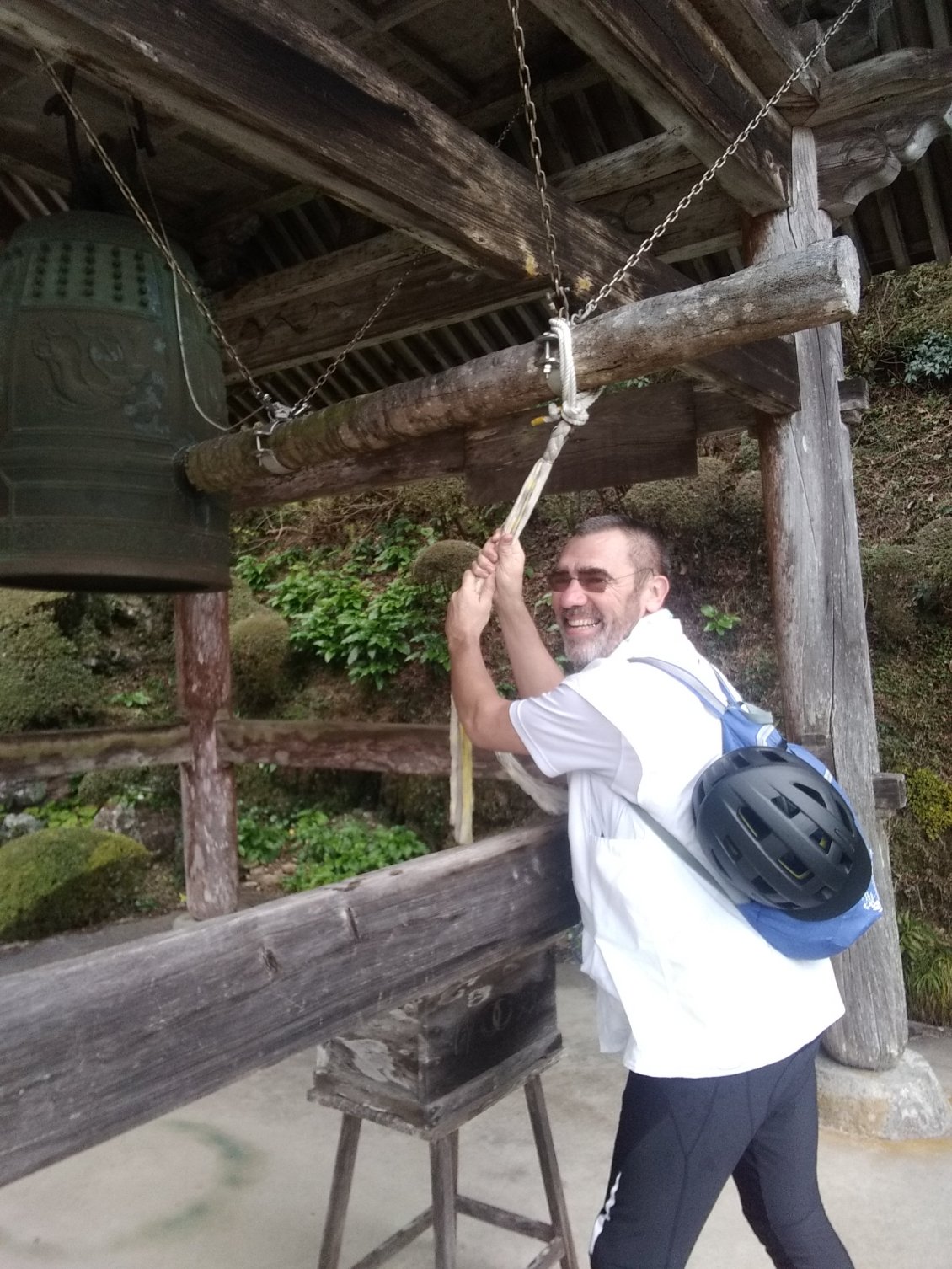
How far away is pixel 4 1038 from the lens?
929mm

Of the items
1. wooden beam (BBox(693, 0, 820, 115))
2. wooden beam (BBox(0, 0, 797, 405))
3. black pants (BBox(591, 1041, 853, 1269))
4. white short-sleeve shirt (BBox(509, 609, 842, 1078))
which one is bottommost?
black pants (BBox(591, 1041, 853, 1269))

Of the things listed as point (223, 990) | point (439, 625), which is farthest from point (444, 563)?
point (223, 990)

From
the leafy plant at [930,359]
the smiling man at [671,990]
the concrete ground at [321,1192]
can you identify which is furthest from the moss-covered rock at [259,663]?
the smiling man at [671,990]

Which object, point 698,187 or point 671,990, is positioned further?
point 698,187

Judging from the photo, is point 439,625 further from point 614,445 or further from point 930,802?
point 930,802

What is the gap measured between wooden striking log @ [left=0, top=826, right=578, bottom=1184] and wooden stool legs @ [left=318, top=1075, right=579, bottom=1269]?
2.02ft

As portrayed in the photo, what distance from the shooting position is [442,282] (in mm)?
3299

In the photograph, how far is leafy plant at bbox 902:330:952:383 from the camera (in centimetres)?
632

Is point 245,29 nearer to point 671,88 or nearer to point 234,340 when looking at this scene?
point 671,88

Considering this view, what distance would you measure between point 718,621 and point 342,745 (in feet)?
7.79

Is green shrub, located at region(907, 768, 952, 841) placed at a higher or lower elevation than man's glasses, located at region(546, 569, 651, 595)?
lower

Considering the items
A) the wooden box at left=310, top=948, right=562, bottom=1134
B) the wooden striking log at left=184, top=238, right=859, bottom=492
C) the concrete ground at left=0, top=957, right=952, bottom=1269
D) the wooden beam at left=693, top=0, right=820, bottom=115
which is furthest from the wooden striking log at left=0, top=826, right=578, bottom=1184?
the wooden beam at left=693, top=0, right=820, bottom=115

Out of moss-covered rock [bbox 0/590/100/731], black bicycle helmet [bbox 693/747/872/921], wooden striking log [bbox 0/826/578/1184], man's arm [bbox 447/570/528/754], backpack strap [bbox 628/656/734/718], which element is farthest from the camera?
moss-covered rock [bbox 0/590/100/731]

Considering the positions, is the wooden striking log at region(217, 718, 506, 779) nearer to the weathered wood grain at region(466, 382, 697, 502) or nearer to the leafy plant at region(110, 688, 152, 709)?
the weathered wood grain at region(466, 382, 697, 502)
